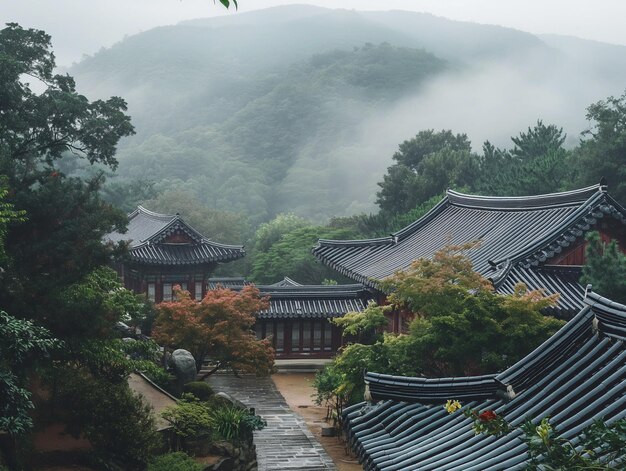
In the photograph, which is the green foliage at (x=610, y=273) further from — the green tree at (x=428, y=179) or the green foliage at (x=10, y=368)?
the green tree at (x=428, y=179)

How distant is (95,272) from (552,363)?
13169 millimetres

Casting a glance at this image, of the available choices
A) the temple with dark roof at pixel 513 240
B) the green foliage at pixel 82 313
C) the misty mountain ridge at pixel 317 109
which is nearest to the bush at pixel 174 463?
the green foliage at pixel 82 313

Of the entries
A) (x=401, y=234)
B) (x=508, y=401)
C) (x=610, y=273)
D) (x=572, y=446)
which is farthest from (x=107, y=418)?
(x=401, y=234)

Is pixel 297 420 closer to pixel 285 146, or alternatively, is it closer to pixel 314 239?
pixel 314 239

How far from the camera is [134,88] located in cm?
17612

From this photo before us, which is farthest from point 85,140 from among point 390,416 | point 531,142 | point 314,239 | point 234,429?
point 531,142

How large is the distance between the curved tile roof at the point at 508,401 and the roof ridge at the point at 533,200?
48.6ft

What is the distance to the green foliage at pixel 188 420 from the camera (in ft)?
62.1

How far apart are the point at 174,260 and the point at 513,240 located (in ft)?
64.1

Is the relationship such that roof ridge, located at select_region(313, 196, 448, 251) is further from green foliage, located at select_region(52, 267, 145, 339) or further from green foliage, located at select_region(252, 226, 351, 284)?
green foliage, located at select_region(252, 226, 351, 284)

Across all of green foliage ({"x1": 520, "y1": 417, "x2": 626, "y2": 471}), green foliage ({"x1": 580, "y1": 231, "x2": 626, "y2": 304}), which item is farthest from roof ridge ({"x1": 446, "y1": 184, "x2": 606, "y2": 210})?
green foliage ({"x1": 520, "y1": 417, "x2": 626, "y2": 471})

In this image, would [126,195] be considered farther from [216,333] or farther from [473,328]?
[473,328]

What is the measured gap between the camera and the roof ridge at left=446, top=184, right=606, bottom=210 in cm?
2298

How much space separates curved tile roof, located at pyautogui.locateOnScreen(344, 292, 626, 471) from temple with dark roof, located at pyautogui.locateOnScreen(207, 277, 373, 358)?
82.4 ft
